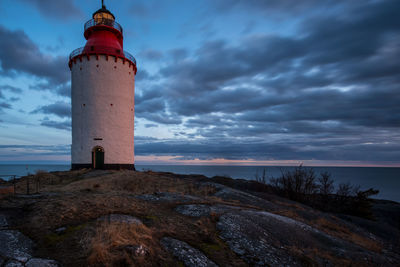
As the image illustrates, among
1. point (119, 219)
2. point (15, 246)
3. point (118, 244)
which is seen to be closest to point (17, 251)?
point (15, 246)

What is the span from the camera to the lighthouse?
22.3 m

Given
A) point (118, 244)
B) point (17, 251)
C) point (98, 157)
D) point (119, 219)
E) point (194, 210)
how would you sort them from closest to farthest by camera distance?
point (17, 251) < point (118, 244) < point (119, 219) < point (194, 210) < point (98, 157)

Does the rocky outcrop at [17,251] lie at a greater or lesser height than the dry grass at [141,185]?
greater

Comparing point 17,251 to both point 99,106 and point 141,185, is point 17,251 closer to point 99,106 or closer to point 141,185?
point 141,185

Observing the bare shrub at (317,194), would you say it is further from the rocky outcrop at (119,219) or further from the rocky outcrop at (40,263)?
the rocky outcrop at (40,263)

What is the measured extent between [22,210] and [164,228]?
13.2 ft

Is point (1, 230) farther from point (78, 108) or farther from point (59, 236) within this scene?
point (78, 108)

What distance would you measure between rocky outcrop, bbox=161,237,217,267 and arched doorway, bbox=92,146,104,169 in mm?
19926

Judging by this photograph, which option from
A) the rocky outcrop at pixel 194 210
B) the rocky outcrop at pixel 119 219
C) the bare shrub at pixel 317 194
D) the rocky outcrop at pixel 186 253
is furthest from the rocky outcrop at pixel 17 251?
the bare shrub at pixel 317 194

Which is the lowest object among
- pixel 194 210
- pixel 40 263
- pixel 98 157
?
pixel 194 210

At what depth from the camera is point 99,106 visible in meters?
22.4

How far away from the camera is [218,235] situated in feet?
18.3

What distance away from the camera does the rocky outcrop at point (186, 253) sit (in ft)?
13.3

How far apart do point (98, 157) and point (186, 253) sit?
68.1ft
